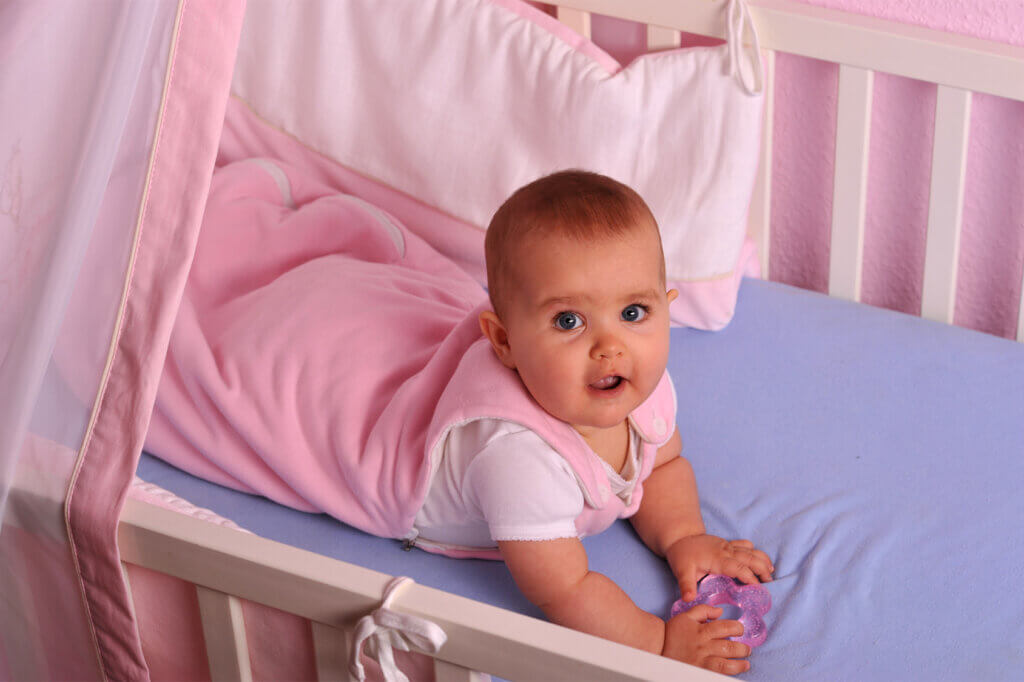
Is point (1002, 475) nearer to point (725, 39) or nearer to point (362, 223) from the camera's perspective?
point (725, 39)

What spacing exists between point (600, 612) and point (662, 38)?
689 mm

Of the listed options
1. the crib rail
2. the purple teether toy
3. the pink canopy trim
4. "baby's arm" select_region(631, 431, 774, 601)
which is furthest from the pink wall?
the crib rail

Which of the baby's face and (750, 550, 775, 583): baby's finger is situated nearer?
the baby's face


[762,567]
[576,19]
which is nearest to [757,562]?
[762,567]

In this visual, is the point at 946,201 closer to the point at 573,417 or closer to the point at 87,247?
the point at 573,417

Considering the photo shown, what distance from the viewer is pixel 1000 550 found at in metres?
1.15

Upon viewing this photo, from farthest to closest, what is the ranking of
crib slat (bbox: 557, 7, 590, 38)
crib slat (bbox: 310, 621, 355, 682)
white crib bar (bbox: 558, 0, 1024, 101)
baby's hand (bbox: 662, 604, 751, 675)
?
1. crib slat (bbox: 557, 7, 590, 38)
2. white crib bar (bbox: 558, 0, 1024, 101)
3. baby's hand (bbox: 662, 604, 751, 675)
4. crib slat (bbox: 310, 621, 355, 682)

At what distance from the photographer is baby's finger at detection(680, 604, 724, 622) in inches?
42.8

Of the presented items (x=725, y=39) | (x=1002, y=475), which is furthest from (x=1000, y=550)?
(x=725, y=39)

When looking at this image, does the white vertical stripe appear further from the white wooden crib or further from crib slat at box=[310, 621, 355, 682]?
crib slat at box=[310, 621, 355, 682]

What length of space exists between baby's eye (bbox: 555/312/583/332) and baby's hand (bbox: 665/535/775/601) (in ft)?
0.83

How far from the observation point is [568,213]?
3.34 ft

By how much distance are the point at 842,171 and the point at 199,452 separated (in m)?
0.75

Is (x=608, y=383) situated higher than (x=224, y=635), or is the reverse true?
(x=608, y=383)
